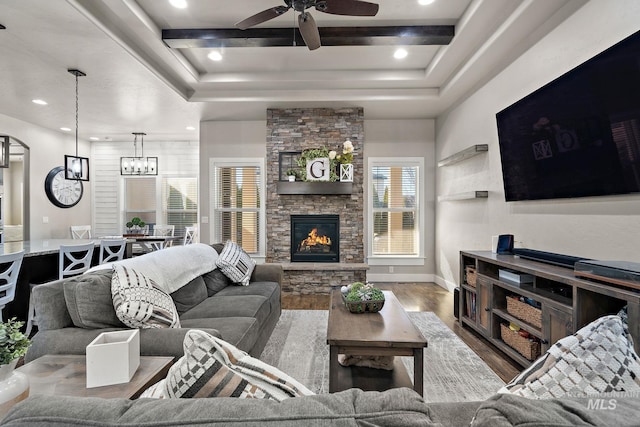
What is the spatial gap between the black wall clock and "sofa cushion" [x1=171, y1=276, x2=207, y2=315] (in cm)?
544

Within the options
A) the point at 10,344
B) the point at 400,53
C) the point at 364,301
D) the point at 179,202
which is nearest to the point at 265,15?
the point at 400,53

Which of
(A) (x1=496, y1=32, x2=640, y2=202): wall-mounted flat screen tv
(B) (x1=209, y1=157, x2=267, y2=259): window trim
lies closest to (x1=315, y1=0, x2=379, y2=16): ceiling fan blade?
(A) (x1=496, y1=32, x2=640, y2=202): wall-mounted flat screen tv

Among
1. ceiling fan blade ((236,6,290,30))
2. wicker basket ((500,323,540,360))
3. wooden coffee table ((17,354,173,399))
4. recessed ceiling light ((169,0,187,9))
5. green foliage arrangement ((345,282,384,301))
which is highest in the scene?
recessed ceiling light ((169,0,187,9))

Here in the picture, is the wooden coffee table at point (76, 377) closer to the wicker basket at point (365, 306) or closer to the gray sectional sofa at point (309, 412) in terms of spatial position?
the gray sectional sofa at point (309, 412)

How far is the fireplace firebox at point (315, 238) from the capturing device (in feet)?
18.3

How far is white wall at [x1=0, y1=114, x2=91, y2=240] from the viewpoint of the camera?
6074mm

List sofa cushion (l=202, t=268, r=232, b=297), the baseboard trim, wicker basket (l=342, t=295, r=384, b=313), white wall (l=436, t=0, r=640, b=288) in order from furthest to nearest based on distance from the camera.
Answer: the baseboard trim < sofa cushion (l=202, t=268, r=232, b=297) < wicker basket (l=342, t=295, r=384, b=313) < white wall (l=436, t=0, r=640, b=288)

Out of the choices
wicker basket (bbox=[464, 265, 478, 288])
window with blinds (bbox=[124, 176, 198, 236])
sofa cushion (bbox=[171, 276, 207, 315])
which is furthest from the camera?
window with blinds (bbox=[124, 176, 198, 236])

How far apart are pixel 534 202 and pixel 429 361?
178 centimetres

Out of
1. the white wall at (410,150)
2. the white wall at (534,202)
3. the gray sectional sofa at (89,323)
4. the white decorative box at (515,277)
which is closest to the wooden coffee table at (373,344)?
the gray sectional sofa at (89,323)

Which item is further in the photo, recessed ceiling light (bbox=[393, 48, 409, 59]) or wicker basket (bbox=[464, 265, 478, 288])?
recessed ceiling light (bbox=[393, 48, 409, 59])

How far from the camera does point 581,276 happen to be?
207cm

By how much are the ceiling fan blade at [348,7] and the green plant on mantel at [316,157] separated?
2.70 meters

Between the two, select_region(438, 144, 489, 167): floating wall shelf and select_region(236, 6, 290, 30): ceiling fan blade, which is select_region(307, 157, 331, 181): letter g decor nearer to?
select_region(438, 144, 489, 167): floating wall shelf
